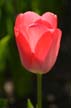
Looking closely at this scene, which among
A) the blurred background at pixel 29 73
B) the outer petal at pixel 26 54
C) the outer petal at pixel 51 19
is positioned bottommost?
the blurred background at pixel 29 73

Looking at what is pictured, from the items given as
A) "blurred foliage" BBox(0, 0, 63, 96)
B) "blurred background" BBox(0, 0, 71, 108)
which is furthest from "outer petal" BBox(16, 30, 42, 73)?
"blurred foliage" BBox(0, 0, 63, 96)

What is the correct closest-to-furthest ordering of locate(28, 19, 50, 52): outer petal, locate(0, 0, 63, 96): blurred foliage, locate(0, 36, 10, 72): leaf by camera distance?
locate(28, 19, 50, 52): outer petal
locate(0, 36, 10, 72): leaf
locate(0, 0, 63, 96): blurred foliage

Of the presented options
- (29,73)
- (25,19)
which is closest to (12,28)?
(29,73)

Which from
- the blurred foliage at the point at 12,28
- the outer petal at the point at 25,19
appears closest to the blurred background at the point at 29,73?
the blurred foliage at the point at 12,28

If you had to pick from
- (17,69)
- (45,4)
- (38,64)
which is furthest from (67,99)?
(38,64)

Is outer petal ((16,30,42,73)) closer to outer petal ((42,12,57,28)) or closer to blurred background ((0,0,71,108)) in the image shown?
outer petal ((42,12,57,28))

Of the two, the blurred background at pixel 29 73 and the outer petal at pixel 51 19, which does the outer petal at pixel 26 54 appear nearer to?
the outer petal at pixel 51 19

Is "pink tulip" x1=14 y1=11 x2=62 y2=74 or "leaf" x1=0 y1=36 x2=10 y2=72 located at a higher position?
"pink tulip" x1=14 y1=11 x2=62 y2=74

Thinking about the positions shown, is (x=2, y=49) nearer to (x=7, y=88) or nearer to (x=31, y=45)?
(x=7, y=88)

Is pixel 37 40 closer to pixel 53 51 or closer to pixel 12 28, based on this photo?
pixel 53 51
